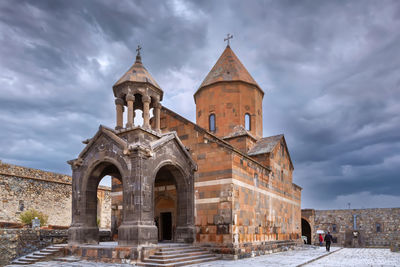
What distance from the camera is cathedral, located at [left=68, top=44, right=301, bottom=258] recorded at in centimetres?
1122

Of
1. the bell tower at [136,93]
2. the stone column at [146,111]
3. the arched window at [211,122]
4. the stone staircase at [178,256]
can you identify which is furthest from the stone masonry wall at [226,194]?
the arched window at [211,122]

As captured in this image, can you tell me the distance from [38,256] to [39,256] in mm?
55

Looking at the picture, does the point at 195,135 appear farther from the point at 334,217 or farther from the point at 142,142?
the point at 334,217

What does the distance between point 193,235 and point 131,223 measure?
3.40m

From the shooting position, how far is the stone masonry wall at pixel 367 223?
32.4 m

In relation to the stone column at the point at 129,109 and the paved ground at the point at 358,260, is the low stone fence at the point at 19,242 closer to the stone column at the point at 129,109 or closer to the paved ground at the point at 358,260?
the stone column at the point at 129,109

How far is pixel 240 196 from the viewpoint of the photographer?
549 inches

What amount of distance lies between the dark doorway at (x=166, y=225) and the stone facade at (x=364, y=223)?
19.4 meters

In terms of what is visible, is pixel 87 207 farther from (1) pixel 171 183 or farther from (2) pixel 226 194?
(2) pixel 226 194

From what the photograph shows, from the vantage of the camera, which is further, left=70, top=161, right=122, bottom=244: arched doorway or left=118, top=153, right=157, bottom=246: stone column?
left=70, top=161, right=122, bottom=244: arched doorway

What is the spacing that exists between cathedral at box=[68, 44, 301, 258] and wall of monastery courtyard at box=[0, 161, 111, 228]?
7178mm

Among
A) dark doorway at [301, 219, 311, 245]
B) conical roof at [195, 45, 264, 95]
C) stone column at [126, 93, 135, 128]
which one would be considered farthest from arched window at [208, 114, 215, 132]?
dark doorway at [301, 219, 311, 245]

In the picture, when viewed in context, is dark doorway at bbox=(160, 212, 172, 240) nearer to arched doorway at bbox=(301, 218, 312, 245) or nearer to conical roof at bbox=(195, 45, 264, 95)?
conical roof at bbox=(195, 45, 264, 95)

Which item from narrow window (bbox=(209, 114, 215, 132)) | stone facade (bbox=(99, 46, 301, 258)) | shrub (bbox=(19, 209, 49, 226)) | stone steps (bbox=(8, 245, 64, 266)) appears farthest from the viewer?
narrow window (bbox=(209, 114, 215, 132))
